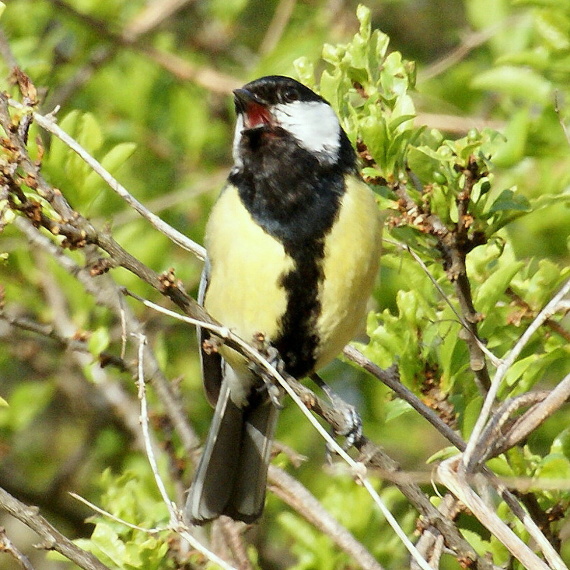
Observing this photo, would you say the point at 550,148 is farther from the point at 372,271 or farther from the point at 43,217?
the point at 43,217

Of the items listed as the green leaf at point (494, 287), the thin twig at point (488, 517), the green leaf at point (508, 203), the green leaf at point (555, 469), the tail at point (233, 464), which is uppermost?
the green leaf at point (508, 203)

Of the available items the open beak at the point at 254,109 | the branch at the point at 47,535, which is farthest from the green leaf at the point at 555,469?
the open beak at the point at 254,109

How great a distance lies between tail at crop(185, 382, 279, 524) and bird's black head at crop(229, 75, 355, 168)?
2.30 feet

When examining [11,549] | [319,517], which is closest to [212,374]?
[319,517]

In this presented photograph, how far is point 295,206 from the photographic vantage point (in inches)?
93.9

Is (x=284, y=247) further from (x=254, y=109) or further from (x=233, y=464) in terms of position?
(x=233, y=464)

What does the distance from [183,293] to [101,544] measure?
25.9 inches

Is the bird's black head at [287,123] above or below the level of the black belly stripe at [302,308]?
above

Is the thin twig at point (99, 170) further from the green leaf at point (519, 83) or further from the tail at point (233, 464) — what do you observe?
the green leaf at point (519, 83)

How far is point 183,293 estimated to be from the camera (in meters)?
1.81

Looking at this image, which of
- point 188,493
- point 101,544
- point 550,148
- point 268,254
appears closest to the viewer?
point 101,544

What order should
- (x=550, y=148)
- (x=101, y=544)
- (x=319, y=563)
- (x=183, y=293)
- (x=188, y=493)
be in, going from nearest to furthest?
(x=183, y=293) < (x=101, y=544) < (x=319, y=563) < (x=188, y=493) < (x=550, y=148)

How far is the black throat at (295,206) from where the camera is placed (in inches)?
92.6

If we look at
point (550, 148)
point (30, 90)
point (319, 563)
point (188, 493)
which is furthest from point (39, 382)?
point (30, 90)
